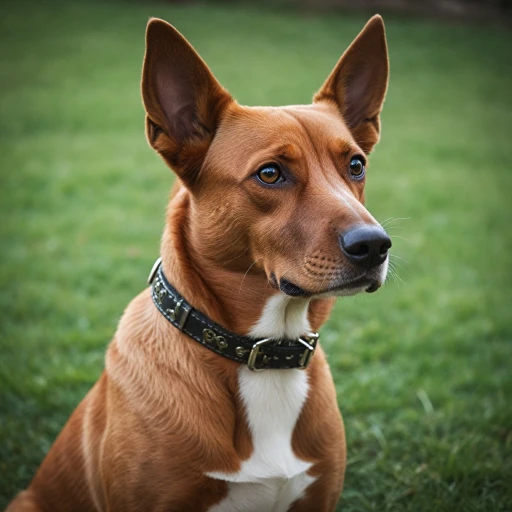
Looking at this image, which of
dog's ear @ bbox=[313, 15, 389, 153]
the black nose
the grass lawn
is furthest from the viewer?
the grass lawn

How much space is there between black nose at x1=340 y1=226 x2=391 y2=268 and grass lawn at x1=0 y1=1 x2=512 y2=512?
42.8 inches

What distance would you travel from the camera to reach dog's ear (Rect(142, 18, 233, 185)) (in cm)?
290

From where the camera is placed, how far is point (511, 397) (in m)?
5.03

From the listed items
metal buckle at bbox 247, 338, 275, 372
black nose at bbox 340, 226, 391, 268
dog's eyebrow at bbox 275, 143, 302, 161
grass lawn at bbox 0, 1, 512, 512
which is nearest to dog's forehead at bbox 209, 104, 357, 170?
dog's eyebrow at bbox 275, 143, 302, 161

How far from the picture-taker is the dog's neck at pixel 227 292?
2955 mm

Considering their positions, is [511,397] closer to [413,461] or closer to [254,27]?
[413,461]

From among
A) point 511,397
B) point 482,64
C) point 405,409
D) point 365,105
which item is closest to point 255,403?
point 365,105

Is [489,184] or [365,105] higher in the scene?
[365,105]

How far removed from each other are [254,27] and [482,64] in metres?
6.38

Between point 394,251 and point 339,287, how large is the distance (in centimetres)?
480

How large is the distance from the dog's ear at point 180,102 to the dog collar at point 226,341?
534 millimetres

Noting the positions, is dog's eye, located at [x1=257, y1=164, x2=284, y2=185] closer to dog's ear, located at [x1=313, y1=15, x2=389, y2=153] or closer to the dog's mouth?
the dog's mouth

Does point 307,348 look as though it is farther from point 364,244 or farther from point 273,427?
point 364,244

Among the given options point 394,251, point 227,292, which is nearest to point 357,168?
point 227,292
